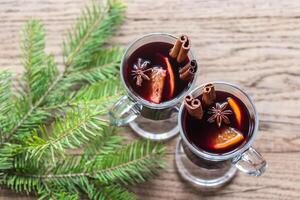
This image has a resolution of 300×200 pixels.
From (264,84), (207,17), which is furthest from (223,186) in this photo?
(207,17)

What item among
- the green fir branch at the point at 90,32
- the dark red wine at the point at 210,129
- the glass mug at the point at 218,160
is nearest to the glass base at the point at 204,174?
the glass mug at the point at 218,160

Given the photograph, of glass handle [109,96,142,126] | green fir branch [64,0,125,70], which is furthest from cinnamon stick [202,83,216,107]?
green fir branch [64,0,125,70]

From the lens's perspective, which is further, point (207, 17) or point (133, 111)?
point (207, 17)

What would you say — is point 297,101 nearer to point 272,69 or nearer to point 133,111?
point 272,69

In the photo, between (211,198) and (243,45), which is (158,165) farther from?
(243,45)

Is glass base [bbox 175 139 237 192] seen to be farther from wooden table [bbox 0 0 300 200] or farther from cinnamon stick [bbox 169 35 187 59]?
cinnamon stick [bbox 169 35 187 59]

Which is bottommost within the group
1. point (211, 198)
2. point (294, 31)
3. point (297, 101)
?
point (211, 198)

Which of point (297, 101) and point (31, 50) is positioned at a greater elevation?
point (31, 50)
